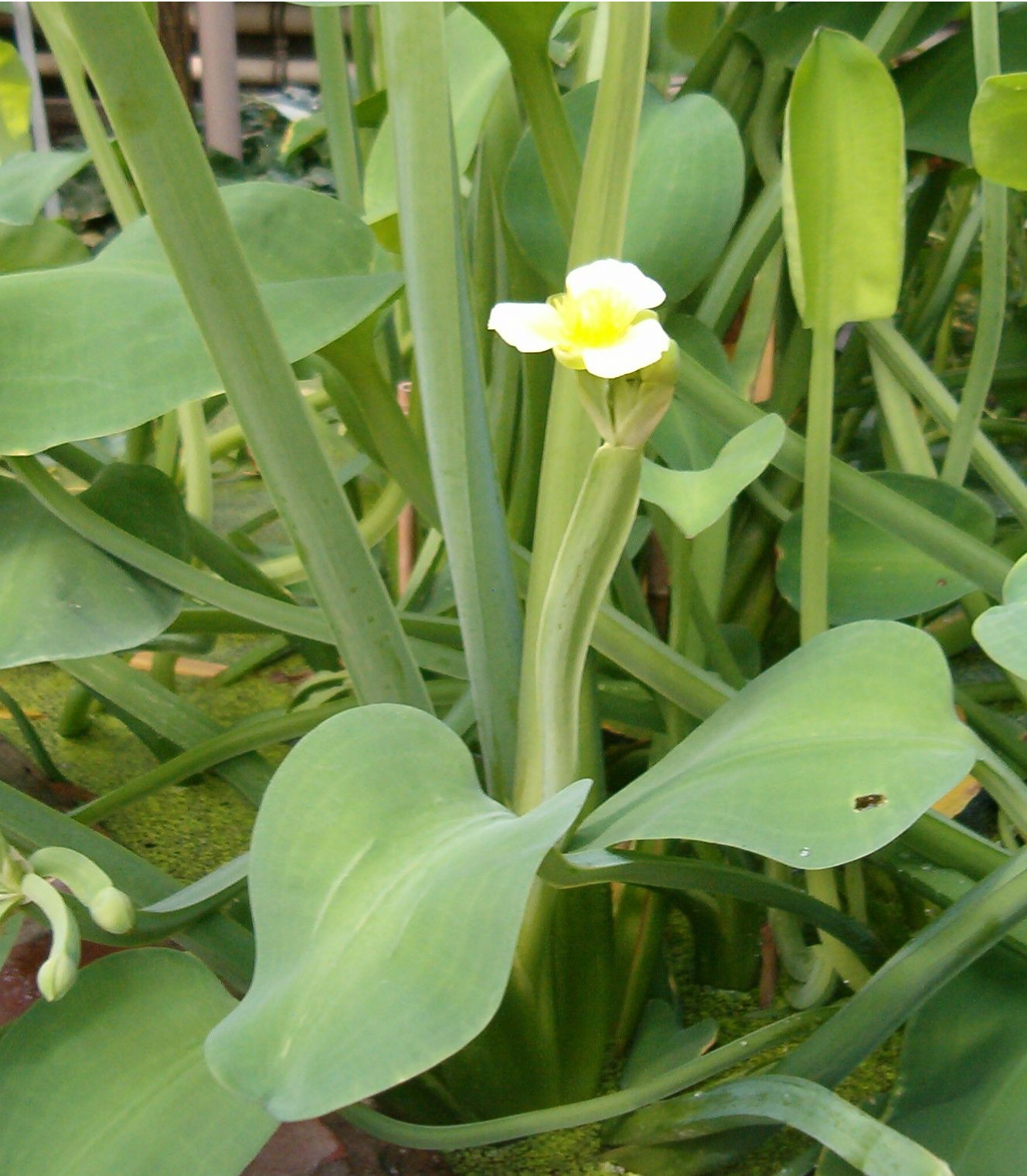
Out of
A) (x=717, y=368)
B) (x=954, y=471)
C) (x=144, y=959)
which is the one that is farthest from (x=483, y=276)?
(x=144, y=959)

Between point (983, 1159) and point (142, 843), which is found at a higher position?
point (983, 1159)

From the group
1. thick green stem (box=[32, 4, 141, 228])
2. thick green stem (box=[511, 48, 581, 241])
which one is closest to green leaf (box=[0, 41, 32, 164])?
thick green stem (box=[32, 4, 141, 228])

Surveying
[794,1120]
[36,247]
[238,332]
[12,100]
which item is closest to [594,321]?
[238,332]

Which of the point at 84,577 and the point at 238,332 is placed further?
the point at 84,577

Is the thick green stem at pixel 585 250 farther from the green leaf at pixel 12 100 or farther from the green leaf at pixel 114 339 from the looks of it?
the green leaf at pixel 12 100

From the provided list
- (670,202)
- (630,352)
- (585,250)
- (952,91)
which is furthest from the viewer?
(952,91)

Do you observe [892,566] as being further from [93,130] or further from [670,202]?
[93,130]

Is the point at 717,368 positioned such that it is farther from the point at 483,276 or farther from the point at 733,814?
the point at 733,814
